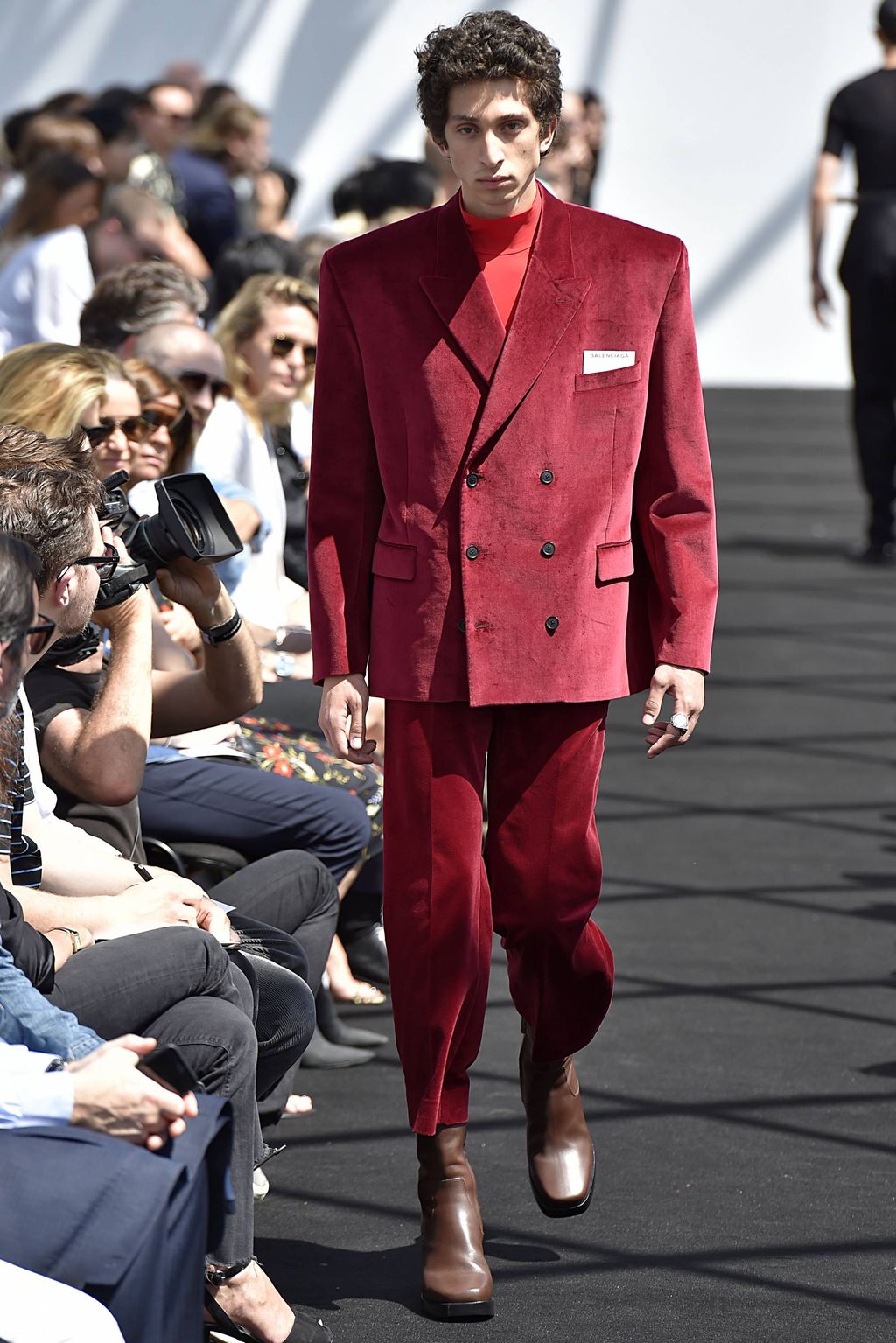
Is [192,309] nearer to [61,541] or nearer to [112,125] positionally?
[61,541]

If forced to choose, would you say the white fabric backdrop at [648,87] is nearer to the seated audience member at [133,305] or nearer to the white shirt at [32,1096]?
the seated audience member at [133,305]

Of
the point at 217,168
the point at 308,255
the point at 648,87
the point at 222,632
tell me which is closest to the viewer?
the point at 222,632

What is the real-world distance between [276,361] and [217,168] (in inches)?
170

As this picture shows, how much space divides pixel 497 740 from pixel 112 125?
7.56 metres

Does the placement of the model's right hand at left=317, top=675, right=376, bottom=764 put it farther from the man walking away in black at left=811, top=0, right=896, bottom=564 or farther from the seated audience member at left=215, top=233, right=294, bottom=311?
the man walking away in black at left=811, top=0, right=896, bottom=564

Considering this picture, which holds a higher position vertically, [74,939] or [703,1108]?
[74,939]

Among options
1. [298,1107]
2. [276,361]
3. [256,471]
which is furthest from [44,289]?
[298,1107]

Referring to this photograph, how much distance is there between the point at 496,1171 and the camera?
297cm

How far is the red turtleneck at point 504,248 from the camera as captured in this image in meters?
2.60

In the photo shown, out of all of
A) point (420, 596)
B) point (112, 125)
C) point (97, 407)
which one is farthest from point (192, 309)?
point (112, 125)

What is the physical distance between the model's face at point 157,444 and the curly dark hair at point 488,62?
1.18 meters

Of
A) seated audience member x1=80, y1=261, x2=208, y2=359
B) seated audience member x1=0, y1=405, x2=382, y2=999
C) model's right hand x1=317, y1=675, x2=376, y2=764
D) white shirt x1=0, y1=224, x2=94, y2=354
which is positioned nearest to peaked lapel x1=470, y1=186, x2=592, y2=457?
model's right hand x1=317, y1=675, x2=376, y2=764

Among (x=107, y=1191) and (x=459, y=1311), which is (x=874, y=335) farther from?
(x=107, y=1191)

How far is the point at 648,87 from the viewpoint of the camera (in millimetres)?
14203
